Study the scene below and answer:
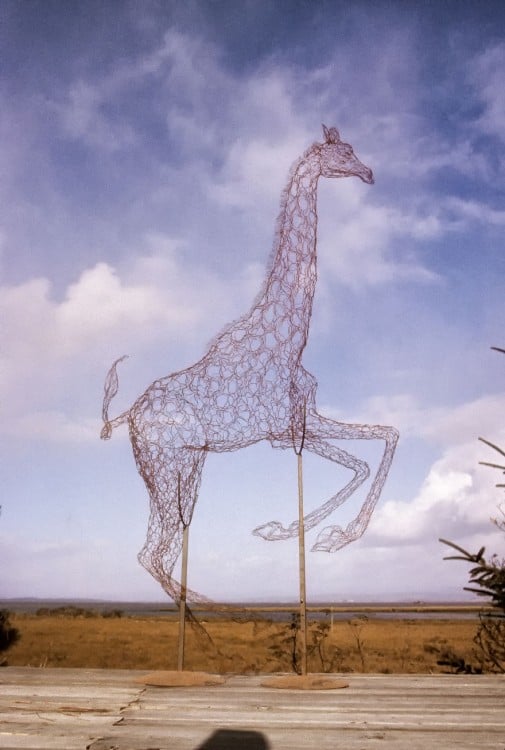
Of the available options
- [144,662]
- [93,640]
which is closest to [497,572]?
[144,662]

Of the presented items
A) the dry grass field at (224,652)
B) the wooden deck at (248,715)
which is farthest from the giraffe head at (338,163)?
the dry grass field at (224,652)

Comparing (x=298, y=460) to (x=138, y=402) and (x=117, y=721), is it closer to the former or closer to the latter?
(x=138, y=402)

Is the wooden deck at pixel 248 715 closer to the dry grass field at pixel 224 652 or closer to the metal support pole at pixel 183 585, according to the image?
the metal support pole at pixel 183 585

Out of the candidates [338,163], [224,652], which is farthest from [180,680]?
[224,652]

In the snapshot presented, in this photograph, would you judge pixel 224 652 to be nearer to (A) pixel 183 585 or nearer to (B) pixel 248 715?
(A) pixel 183 585

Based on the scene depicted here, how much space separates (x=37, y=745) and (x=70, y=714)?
0.98 meters

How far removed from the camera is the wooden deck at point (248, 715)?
366 centimetres

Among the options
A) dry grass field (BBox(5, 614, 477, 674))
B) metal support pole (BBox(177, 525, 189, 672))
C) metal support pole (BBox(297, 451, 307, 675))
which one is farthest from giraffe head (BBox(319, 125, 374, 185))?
dry grass field (BBox(5, 614, 477, 674))

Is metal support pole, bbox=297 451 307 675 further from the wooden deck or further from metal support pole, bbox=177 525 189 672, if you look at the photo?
metal support pole, bbox=177 525 189 672

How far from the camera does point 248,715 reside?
175 inches

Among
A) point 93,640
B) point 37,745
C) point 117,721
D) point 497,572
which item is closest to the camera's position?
point 497,572

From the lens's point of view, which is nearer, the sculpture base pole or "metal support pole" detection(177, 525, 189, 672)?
the sculpture base pole

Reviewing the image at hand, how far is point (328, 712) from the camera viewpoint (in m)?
4.56

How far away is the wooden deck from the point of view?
12.0ft
